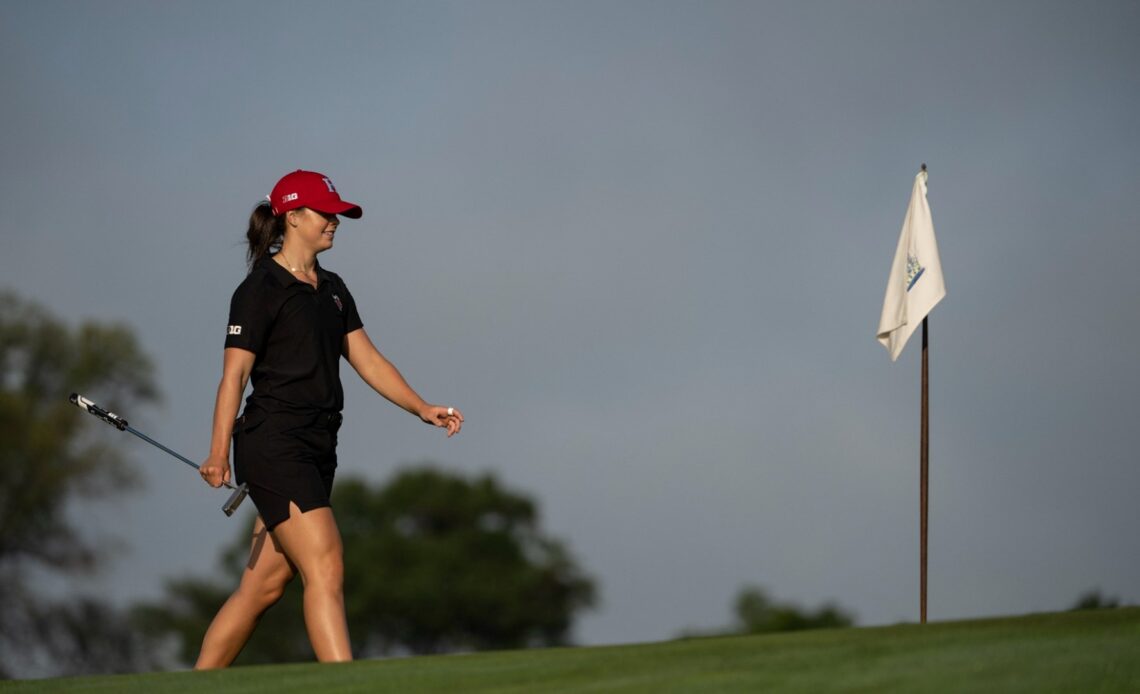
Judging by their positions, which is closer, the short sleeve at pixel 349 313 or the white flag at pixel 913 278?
the short sleeve at pixel 349 313

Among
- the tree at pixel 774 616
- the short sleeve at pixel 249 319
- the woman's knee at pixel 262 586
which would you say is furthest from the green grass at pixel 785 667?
the tree at pixel 774 616

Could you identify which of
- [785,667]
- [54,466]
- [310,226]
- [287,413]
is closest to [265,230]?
[310,226]

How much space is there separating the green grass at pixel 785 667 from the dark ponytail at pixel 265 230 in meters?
1.66

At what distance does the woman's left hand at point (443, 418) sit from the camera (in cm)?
655

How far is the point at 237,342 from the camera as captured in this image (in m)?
5.97

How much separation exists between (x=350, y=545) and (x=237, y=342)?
171ft

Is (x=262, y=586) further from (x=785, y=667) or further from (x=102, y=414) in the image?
(x=785, y=667)

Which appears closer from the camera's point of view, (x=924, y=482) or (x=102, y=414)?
(x=102, y=414)

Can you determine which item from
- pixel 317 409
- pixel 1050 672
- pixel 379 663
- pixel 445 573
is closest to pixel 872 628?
pixel 1050 672

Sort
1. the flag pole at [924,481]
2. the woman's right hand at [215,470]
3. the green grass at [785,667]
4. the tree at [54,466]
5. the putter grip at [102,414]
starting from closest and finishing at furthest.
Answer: the green grass at [785,667] → the woman's right hand at [215,470] → the putter grip at [102,414] → the flag pole at [924,481] → the tree at [54,466]

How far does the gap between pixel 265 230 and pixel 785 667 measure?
2778mm

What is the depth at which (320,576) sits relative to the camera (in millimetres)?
5855

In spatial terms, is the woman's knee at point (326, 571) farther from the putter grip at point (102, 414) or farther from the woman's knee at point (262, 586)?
the putter grip at point (102, 414)

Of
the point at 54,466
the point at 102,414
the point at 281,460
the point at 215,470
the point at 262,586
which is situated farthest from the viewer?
the point at 54,466
